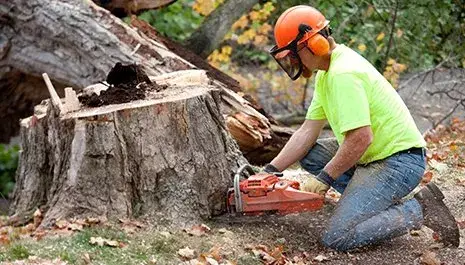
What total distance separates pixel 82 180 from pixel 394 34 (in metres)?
6.28

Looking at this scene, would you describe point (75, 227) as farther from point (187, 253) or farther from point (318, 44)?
point (318, 44)

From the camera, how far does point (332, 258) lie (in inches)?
189

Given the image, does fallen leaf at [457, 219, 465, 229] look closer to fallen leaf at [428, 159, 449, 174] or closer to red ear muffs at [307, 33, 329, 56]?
fallen leaf at [428, 159, 449, 174]

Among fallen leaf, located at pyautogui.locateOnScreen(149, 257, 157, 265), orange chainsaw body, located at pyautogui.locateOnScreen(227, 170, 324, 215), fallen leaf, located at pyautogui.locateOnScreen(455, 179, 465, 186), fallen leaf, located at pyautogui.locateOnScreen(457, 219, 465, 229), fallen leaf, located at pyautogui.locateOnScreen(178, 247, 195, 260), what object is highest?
orange chainsaw body, located at pyautogui.locateOnScreen(227, 170, 324, 215)

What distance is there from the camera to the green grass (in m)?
4.48

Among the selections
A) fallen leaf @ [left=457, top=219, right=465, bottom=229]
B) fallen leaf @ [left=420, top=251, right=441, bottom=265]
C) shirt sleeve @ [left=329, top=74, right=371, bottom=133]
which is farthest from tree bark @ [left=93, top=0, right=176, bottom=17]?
fallen leaf @ [left=420, top=251, right=441, bottom=265]

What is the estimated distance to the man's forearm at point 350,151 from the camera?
4695mm

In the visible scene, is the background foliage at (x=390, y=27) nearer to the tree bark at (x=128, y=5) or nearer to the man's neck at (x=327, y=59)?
the tree bark at (x=128, y=5)

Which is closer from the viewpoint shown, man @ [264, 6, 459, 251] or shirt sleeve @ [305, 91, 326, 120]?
man @ [264, 6, 459, 251]

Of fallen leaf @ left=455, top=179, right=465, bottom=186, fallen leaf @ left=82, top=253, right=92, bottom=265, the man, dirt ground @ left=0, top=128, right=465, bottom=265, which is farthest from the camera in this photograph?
fallen leaf @ left=455, top=179, right=465, bottom=186

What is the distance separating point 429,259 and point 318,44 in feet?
4.48

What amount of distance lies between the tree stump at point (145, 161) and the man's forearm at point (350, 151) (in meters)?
0.79

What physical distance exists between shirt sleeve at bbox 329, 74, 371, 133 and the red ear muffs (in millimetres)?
215

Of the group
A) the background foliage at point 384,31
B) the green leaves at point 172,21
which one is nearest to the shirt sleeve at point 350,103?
the background foliage at point 384,31
